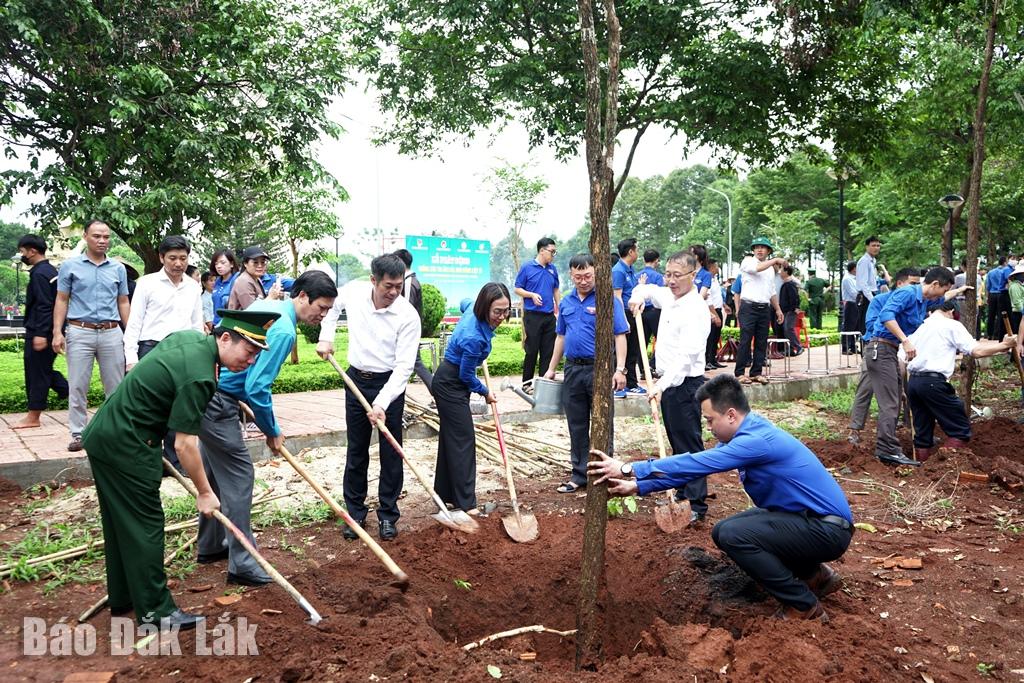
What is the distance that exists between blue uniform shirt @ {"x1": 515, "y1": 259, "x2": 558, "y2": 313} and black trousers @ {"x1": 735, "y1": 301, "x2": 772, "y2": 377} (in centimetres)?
271

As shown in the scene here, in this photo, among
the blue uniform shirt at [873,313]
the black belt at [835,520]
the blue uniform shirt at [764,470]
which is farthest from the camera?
the blue uniform shirt at [873,313]

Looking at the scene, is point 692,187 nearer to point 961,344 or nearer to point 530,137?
point 530,137

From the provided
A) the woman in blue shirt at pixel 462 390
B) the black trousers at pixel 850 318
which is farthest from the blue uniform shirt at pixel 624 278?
the black trousers at pixel 850 318

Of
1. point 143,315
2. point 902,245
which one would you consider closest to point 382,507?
point 143,315

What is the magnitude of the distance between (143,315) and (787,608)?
508cm

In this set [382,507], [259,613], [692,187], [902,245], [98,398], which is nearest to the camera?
[259,613]

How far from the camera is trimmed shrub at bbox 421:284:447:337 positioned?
1758 cm

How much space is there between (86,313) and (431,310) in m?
11.2

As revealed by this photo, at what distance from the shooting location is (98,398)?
9.23 m

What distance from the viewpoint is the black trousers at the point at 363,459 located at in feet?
17.4

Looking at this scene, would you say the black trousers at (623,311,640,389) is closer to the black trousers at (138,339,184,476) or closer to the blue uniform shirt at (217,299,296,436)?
the black trousers at (138,339,184,476)

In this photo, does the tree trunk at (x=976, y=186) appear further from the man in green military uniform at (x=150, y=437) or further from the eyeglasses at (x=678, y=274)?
the man in green military uniform at (x=150, y=437)

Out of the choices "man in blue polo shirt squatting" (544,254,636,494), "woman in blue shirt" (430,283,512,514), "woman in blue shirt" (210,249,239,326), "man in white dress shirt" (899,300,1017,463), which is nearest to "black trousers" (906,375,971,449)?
"man in white dress shirt" (899,300,1017,463)

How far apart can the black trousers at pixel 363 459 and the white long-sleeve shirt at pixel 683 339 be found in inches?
77.1
